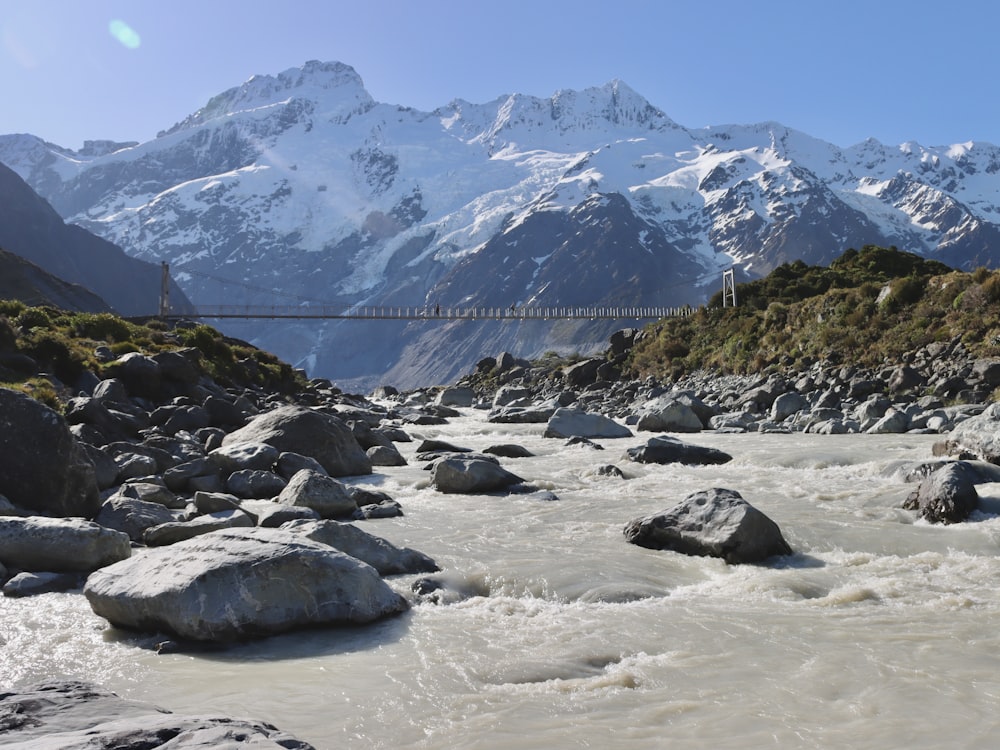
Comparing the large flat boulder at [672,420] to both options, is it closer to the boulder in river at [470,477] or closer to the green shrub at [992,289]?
the green shrub at [992,289]

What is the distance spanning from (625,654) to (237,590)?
257cm

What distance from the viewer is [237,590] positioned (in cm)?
534

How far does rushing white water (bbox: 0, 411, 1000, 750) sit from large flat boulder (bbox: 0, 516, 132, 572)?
0.70 meters

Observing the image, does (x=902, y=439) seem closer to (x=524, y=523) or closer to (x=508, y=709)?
(x=524, y=523)

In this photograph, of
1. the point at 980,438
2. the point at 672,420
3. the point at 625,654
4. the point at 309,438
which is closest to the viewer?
the point at 625,654

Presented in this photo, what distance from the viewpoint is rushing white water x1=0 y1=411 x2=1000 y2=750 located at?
13.1ft

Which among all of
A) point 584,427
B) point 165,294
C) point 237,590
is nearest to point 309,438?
point 237,590

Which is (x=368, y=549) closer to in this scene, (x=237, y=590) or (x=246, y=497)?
(x=237, y=590)

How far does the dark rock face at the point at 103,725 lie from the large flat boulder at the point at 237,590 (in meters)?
1.65

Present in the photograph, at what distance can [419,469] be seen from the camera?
14.2m

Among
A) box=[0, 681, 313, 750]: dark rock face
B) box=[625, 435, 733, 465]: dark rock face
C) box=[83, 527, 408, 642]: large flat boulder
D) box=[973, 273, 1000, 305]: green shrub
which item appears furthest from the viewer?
box=[973, 273, 1000, 305]: green shrub

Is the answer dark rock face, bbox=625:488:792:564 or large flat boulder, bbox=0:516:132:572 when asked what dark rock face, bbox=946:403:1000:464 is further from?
large flat boulder, bbox=0:516:132:572

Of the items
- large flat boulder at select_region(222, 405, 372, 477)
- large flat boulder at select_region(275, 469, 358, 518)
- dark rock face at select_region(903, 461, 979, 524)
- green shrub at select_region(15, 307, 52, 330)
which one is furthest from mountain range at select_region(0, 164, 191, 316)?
dark rock face at select_region(903, 461, 979, 524)

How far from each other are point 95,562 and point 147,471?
4.54 m
